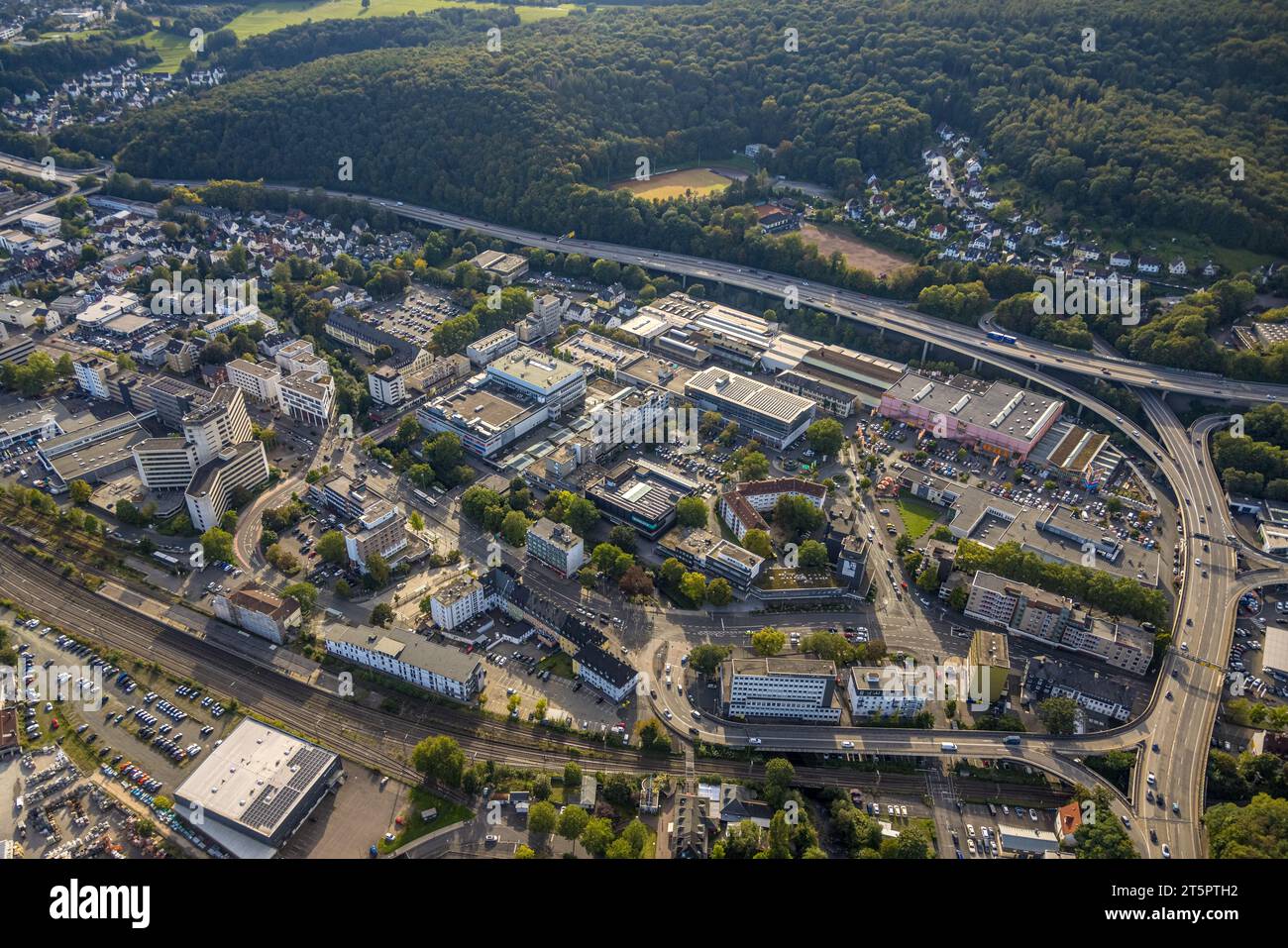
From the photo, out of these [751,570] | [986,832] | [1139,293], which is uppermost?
[1139,293]

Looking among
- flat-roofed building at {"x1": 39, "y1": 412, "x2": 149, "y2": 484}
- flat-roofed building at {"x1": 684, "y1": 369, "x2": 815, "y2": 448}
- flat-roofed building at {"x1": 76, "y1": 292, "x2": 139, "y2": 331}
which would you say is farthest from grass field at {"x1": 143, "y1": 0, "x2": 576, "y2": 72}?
flat-roofed building at {"x1": 39, "y1": 412, "x2": 149, "y2": 484}

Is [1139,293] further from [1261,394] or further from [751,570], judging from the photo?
[751,570]

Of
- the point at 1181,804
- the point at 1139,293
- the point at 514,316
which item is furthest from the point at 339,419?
the point at 1139,293

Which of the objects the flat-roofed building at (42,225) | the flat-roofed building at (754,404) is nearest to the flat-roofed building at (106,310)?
the flat-roofed building at (42,225)

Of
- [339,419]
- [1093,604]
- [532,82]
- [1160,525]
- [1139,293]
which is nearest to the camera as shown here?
[1093,604]

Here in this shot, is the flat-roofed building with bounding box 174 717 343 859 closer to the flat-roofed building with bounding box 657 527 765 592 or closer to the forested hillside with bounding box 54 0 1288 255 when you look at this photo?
the flat-roofed building with bounding box 657 527 765 592

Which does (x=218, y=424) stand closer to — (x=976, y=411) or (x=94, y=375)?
(x=94, y=375)
